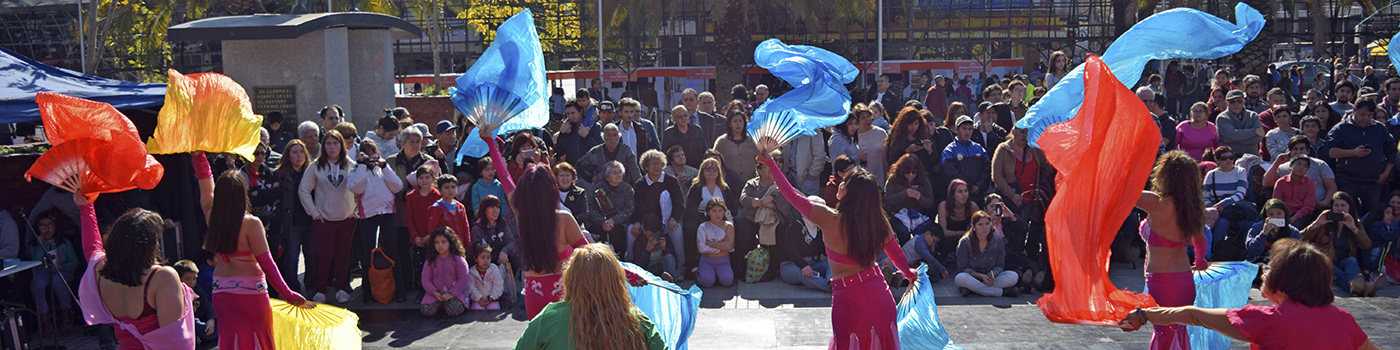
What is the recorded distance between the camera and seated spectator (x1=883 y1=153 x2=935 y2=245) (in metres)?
9.37

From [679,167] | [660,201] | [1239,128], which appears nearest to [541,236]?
[660,201]

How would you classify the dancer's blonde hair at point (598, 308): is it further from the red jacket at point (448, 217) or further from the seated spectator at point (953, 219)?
the seated spectator at point (953, 219)

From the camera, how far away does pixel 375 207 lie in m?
8.45

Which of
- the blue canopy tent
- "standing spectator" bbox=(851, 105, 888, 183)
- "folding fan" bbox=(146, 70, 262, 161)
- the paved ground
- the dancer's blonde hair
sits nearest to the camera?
the dancer's blonde hair

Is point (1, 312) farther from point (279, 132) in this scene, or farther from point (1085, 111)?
point (1085, 111)

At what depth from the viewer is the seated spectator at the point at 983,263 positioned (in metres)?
8.48

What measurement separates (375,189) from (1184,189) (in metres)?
5.97

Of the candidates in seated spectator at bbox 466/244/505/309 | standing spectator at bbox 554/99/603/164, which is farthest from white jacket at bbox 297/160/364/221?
standing spectator at bbox 554/99/603/164

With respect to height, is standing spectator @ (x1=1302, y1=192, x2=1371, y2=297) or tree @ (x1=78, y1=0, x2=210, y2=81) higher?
tree @ (x1=78, y1=0, x2=210, y2=81)

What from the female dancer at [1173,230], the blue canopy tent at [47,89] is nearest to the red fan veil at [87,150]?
the blue canopy tent at [47,89]

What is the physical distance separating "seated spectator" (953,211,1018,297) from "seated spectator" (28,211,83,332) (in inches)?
269

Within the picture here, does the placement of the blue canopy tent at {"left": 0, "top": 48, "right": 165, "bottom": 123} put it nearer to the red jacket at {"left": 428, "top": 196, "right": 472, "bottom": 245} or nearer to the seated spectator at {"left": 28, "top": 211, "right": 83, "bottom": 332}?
the seated spectator at {"left": 28, "top": 211, "right": 83, "bottom": 332}

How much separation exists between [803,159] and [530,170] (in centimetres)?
506

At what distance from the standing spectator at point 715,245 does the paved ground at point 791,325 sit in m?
0.17
